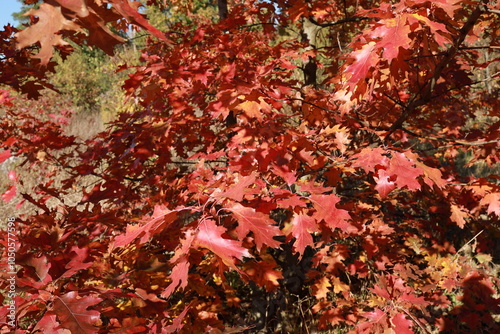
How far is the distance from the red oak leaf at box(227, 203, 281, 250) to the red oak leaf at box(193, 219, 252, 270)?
0.26ft

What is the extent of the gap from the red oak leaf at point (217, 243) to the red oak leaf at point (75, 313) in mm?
396

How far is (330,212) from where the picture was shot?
55.2 inches

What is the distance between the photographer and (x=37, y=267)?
47.4 inches

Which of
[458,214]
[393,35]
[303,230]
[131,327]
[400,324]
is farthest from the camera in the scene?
[458,214]

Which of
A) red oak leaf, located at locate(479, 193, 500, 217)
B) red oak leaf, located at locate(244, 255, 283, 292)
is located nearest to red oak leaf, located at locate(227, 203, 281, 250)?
red oak leaf, located at locate(244, 255, 283, 292)

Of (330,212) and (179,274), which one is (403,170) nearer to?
(330,212)

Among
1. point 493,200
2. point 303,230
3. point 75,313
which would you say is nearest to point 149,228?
point 75,313

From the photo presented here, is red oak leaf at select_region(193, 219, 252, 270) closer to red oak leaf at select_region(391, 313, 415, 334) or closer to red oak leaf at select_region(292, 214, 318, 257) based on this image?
red oak leaf at select_region(292, 214, 318, 257)

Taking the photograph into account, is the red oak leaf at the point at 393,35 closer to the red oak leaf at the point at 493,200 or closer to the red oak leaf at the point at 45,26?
the red oak leaf at the point at 45,26

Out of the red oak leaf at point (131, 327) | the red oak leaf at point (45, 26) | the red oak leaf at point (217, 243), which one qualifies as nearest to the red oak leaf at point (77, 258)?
the red oak leaf at point (131, 327)

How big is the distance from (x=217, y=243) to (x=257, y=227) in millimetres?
176

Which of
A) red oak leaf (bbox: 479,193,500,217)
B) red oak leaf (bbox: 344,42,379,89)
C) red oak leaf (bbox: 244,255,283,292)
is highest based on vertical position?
red oak leaf (bbox: 344,42,379,89)

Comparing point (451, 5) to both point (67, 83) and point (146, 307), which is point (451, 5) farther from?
point (67, 83)

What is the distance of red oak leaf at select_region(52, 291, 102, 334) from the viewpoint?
3.33 ft
